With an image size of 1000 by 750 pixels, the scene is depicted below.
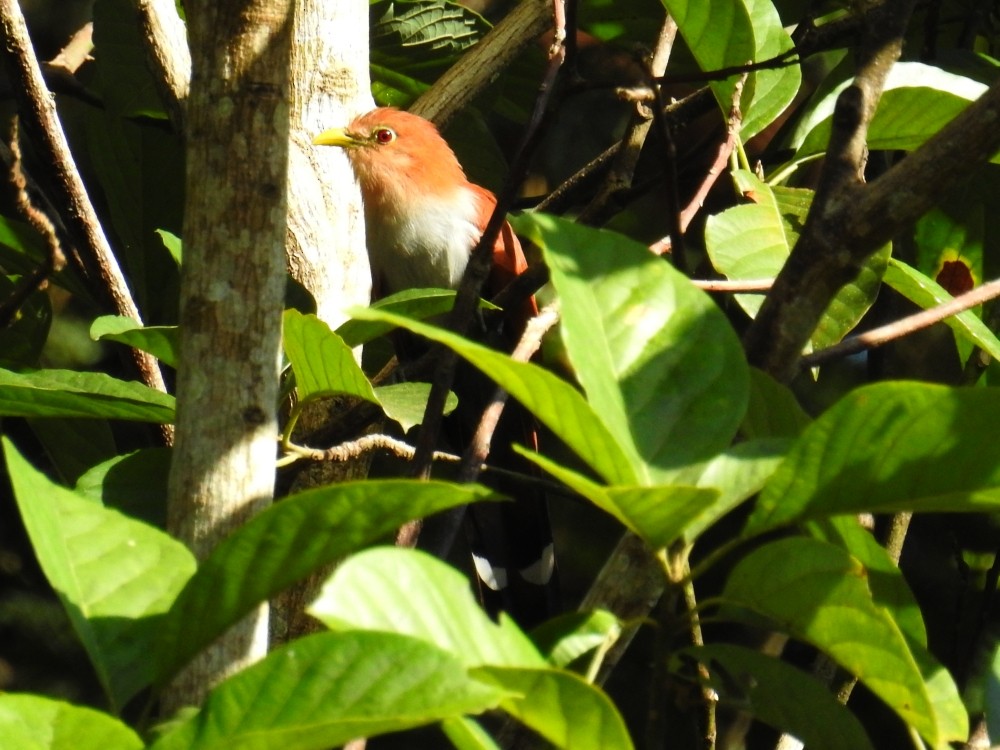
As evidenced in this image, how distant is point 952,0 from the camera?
2992 millimetres

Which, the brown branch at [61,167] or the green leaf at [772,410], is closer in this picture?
the green leaf at [772,410]

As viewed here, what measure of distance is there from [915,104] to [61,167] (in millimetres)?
1399

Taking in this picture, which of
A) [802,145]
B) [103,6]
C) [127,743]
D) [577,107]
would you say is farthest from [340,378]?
[577,107]

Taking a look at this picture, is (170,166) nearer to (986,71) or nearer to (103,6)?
(103,6)

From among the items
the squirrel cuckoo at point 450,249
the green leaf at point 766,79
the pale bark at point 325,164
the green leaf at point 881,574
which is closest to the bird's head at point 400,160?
the squirrel cuckoo at point 450,249

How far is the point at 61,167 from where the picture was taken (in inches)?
77.4

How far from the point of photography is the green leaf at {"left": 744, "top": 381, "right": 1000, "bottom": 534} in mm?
1018

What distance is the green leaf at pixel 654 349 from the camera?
1.06 meters

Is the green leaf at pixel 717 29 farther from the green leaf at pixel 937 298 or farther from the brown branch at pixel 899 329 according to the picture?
the brown branch at pixel 899 329

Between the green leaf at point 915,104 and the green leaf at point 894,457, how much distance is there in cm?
103

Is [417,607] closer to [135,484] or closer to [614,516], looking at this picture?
[614,516]

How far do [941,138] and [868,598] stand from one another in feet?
1.45

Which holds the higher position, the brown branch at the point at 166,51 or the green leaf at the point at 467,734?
the brown branch at the point at 166,51

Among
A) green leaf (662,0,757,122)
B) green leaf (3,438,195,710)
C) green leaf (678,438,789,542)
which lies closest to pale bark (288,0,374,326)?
green leaf (662,0,757,122)
